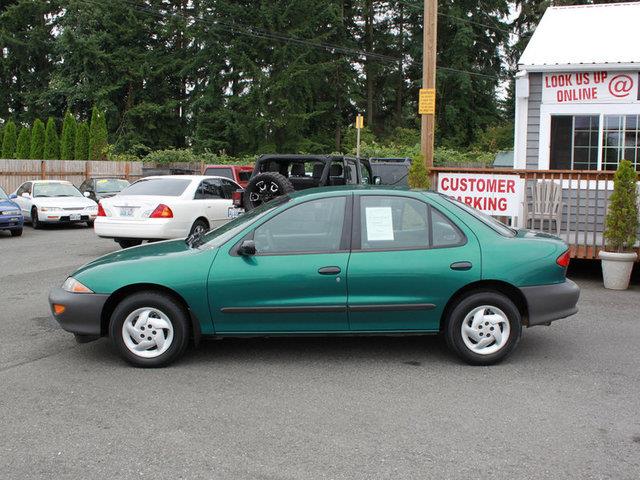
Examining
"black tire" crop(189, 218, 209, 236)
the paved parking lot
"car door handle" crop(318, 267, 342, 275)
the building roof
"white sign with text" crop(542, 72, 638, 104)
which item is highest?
the building roof

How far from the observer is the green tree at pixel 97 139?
34.3 m

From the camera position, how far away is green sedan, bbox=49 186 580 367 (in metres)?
5.90

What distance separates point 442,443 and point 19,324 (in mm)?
5071

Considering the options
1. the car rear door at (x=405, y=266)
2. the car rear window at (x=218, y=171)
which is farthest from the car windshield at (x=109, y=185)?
the car rear door at (x=405, y=266)

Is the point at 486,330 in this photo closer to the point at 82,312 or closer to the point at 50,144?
the point at 82,312

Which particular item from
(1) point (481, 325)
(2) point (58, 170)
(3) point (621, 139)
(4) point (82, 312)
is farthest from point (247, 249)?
(2) point (58, 170)

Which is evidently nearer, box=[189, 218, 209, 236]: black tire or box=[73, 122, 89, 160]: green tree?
box=[189, 218, 209, 236]: black tire

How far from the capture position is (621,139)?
45.0 ft

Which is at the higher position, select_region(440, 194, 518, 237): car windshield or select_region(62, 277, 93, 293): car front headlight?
select_region(440, 194, 518, 237): car windshield

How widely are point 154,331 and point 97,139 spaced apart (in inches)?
1200

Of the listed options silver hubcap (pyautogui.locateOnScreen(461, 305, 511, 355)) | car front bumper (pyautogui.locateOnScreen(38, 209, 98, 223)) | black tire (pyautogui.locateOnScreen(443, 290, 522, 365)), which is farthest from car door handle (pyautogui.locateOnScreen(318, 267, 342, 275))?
car front bumper (pyautogui.locateOnScreen(38, 209, 98, 223))

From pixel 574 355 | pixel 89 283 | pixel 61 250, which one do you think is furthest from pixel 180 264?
pixel 61 250

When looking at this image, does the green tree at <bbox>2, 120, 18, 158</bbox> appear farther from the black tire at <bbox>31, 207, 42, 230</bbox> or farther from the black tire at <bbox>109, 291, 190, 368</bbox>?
the black tire at <bbox>109, 291, 190, 368</bbox>

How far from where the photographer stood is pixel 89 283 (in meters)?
5.99
